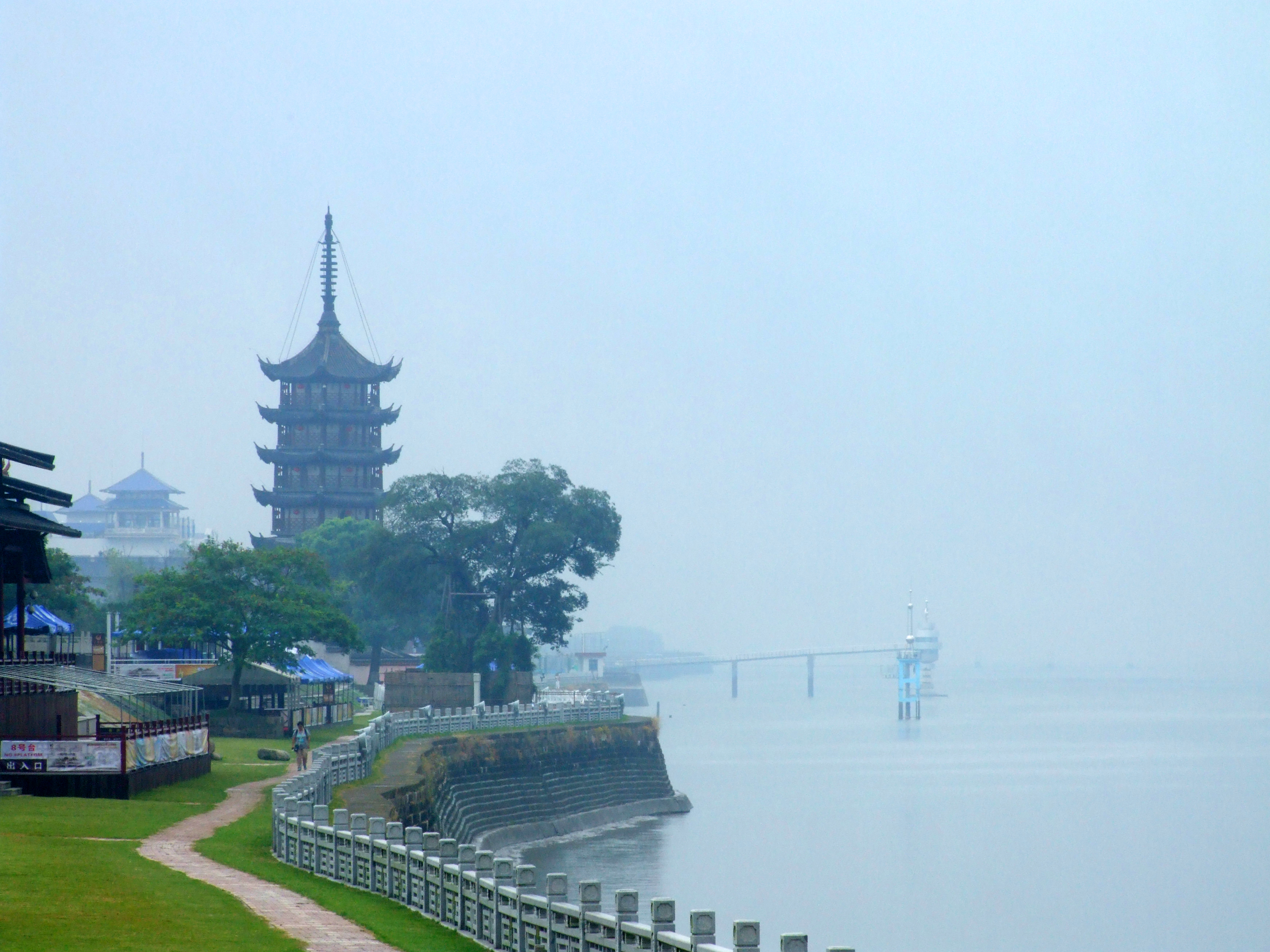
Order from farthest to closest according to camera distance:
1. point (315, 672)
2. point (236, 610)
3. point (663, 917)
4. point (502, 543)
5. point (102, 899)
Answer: point (502, 543) < point (315, 672) < point (236, 610) < point (102, 899) < point (663, 917)

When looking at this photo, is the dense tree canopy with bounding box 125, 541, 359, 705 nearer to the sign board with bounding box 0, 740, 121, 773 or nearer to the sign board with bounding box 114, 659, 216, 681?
the sign board with bounding box 114, 659, 216, 681

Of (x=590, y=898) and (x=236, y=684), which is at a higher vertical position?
(x=590, y=898)

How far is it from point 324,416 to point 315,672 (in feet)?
224

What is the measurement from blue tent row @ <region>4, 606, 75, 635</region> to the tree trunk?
6.53m

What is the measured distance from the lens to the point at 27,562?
50438 mm

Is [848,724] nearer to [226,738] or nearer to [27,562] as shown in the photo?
[226,738]

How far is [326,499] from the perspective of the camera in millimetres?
142375

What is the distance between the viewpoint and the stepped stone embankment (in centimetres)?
5756

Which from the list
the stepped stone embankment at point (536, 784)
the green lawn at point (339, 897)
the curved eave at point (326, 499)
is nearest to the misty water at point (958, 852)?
the stepped stone embankment at point (536, 784)

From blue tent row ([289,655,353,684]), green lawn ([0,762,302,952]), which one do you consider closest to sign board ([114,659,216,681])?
blue tent row ([289,655,353,684])

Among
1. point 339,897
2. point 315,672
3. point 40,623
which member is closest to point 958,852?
point 315,672

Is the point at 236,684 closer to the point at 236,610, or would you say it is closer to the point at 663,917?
the point at 236,610

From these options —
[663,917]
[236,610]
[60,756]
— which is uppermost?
[236,610]

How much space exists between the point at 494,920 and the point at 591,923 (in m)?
2.94
